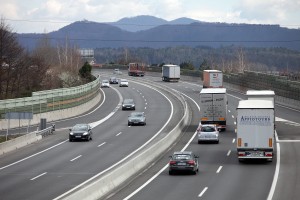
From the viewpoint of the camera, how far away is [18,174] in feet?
129

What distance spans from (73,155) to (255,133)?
1305cm

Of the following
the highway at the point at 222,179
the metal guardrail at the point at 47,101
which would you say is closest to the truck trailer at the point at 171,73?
the metal guardrail at the point at 47,101

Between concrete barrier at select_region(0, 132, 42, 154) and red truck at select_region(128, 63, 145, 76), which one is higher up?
red truck at select_region(128, 63, 145, 76)

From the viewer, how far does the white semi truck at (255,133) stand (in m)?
42.3

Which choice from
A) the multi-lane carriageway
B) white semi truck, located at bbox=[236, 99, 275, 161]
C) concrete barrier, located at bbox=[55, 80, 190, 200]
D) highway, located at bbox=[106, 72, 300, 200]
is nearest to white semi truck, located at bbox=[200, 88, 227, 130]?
the multi-lane carriageway

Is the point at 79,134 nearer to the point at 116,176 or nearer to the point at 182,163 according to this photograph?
the point at 182,163

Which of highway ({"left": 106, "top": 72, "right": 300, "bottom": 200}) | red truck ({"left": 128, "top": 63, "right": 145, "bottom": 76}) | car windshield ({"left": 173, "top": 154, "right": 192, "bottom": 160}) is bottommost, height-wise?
highway ({"left": 106, "top": 72, "right": 300, "bottom": 200})

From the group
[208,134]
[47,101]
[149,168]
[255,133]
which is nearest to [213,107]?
[208,134]

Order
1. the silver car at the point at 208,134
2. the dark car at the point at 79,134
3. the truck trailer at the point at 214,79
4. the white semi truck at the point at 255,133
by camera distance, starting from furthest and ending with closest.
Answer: the truck trailer at the point at 214,79 → the dark car at the point at 79,134 → the silver car at the point at 208,134 → the white semi truck at the point at 255,133

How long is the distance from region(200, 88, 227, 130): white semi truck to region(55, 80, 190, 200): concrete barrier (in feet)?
23.3

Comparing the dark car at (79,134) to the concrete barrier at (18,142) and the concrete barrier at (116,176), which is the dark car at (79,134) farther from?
the concrete barrier at (116,176)

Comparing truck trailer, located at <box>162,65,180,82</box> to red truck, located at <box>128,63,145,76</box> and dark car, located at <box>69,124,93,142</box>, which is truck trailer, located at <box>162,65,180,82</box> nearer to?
red truck, located at <box>128,63,145,76</box>

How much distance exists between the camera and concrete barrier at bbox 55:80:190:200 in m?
27.1

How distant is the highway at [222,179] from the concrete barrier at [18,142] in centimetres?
1181
